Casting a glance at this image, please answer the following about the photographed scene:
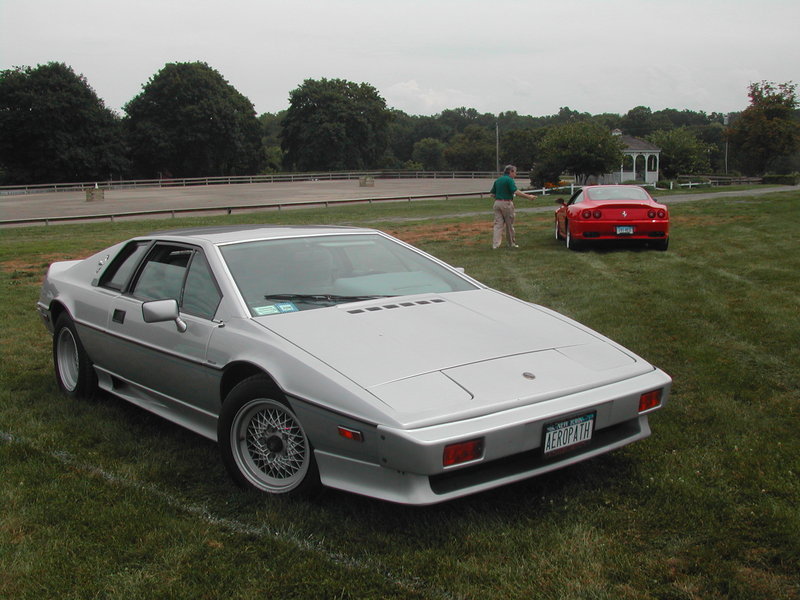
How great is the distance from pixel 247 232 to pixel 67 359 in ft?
6.27

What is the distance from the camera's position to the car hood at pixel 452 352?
300cm

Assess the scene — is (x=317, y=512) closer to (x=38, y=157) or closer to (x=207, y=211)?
(x=207, y=211)

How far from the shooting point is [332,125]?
86.1 metres

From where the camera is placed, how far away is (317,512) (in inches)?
125

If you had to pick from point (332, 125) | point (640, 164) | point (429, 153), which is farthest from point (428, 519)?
point (429, 153)

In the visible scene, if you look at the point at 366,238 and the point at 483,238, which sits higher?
the point at 366,238

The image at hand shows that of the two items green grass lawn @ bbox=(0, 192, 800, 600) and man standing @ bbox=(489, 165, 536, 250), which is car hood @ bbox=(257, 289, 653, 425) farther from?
man standing @ bbox=(489, 165, 536, 250)

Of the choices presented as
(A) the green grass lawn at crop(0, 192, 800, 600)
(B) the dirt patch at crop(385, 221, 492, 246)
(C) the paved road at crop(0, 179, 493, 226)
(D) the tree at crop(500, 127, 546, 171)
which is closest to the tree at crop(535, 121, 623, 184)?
(C) the paved road at crop(0, 179, 493, 226)

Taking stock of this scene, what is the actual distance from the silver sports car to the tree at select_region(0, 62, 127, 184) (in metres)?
68.3

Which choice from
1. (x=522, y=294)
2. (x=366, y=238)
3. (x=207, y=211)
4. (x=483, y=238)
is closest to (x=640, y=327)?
(x=522, y=294)

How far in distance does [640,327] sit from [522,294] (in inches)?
81.4

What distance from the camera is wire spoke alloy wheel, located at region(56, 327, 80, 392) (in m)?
5.21

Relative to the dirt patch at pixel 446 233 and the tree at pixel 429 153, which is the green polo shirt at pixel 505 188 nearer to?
the dirt patch at pixel 446 233

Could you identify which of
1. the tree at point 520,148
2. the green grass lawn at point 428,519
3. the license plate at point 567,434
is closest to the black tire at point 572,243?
the green grass lawn at point 428,519
